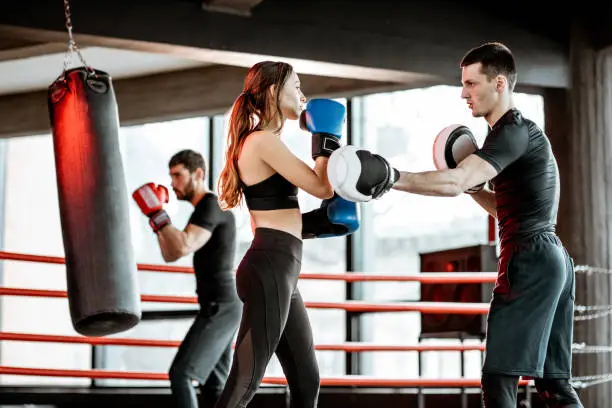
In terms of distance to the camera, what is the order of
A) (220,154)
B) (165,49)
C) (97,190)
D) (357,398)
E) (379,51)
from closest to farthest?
(97,190)
(165,49)
(379,51)
(357,398)
(220,154)

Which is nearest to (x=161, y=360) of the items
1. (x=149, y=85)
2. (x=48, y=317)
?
(x=48, y=317)

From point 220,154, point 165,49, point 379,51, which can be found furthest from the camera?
point 220,154

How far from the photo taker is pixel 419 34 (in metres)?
→ 6.50

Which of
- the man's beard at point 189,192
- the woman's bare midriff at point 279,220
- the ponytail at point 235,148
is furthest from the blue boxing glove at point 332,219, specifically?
the man's beard at point 189,192

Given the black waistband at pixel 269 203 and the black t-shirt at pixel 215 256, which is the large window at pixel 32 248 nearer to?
the black t-shirt at pixel 215 256

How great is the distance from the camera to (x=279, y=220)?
10.9 feet

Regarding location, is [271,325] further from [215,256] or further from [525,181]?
[215,256]

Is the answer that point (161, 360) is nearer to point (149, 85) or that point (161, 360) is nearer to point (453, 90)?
point (149, 85)

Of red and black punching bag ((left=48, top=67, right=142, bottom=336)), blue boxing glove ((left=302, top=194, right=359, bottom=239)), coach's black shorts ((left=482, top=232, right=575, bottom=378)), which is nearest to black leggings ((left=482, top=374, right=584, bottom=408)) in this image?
coach's black shorts ((left=482, top=232, right=575, bottom=378))

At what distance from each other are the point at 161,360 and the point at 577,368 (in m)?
4.44

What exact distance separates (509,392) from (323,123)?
1.10m

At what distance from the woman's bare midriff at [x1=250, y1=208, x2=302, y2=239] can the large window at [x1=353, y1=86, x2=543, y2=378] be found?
4.74 metres

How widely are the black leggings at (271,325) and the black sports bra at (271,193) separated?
8 cm

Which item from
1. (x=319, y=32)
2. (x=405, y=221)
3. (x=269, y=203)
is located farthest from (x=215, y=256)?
(x=405, y=221)
